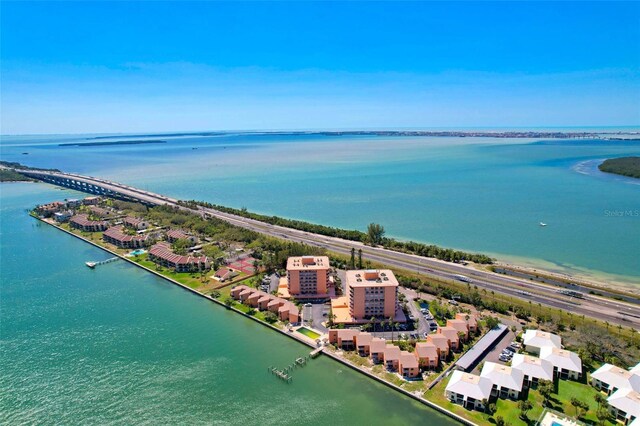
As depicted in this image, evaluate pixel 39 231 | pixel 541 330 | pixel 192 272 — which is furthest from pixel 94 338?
pixel 39 231

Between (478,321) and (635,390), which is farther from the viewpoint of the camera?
(478,321)

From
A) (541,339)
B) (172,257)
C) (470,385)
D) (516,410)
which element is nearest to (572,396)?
(516,410)

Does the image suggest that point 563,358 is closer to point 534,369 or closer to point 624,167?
point 534,369

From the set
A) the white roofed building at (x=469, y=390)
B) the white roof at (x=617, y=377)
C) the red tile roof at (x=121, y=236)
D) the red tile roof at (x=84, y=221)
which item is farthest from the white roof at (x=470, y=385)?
the red tile roof at (x=84, y=221)

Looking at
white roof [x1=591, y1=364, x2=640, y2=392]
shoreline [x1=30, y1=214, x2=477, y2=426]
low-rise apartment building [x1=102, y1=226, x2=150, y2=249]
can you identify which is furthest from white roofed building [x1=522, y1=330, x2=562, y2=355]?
low-rise apartment building [x1=102, y1=226, x2=150, y2=249]

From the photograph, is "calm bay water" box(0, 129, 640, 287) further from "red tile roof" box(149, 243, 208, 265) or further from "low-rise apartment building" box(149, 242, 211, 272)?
"red tile roof" box(149, 243, 208, 265)

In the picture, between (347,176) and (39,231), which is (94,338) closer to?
(39,231)

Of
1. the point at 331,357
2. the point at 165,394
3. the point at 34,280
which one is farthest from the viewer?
the point at 34,280
